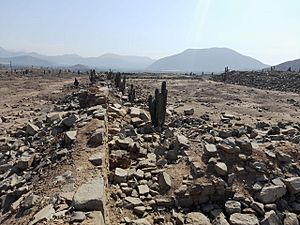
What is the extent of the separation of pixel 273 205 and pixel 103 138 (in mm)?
4409

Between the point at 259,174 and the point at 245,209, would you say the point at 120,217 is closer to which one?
the point at 245,209

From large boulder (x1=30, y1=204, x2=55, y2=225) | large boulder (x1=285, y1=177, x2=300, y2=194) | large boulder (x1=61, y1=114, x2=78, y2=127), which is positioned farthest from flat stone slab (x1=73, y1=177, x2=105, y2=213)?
large boulder (x1=61, y1=114, x2=78, y2=127)

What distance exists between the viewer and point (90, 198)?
5.90 meters

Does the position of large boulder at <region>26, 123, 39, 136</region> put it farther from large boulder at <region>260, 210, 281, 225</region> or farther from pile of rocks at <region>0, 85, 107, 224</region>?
large boulder at <region>260, 210, 281, 225</region>

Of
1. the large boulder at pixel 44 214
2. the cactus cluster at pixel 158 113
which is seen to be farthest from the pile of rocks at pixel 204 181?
the cactus cluster at pixel 158 113

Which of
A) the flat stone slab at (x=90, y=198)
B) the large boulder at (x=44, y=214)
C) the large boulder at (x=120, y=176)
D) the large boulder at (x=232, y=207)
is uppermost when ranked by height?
the flat stone slab at (x=90, y=198)

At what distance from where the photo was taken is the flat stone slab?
578cm

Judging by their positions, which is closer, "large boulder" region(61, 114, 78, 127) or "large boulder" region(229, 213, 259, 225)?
"large boulder" region(229, 213, 259, 225)

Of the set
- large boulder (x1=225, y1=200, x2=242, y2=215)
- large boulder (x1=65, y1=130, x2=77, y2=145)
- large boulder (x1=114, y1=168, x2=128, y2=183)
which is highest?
large boulder (x1=65, y1=130, x2=77, y2=145)

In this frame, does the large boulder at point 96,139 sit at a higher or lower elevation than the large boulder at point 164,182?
higher

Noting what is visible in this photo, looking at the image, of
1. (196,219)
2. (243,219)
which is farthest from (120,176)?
(243,219)

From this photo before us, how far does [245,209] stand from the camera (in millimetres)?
7703

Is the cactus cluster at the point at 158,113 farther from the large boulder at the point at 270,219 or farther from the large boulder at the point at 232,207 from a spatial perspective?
the large boulder at the point at 270,219

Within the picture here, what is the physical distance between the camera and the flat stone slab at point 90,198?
578cm
